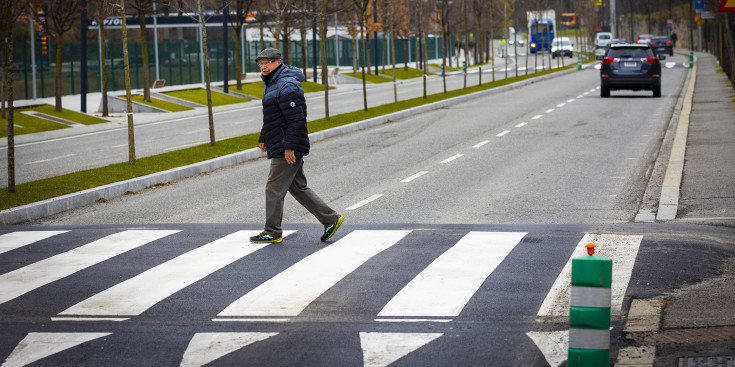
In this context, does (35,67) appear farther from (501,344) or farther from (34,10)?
(501,344)

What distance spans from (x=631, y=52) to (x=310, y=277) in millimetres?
26783

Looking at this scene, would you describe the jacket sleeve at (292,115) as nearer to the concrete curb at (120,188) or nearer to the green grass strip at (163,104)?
the concrete curb at (120,188)

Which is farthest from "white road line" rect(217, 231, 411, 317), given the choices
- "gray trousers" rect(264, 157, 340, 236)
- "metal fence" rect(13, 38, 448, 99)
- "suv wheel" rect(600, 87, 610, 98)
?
"metal fence" rect(13, 38, 448, 99)

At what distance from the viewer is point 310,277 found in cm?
825

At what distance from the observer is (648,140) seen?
19.8m

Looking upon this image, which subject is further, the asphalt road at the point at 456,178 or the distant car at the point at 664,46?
the distant car at the point at 664,46

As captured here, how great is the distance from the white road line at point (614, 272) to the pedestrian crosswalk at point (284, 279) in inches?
0.4

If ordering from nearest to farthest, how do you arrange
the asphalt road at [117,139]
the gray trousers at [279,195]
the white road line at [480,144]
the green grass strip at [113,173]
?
the gray trousers at [279,195] < the green grass strip at [113,173] < the asphalt road at [117,139] < the white road line at [480,144]

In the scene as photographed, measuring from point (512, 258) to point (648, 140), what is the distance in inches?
463

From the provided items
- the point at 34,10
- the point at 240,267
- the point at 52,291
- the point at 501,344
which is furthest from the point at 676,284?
the point at 34,10

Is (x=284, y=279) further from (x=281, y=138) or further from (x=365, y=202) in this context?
(x=365, y=202)

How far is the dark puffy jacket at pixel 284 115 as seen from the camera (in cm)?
967

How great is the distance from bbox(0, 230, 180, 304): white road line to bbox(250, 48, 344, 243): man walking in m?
1.27

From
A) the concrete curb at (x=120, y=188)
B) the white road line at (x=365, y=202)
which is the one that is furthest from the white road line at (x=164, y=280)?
the concrete curb at (x=120, y=188)
